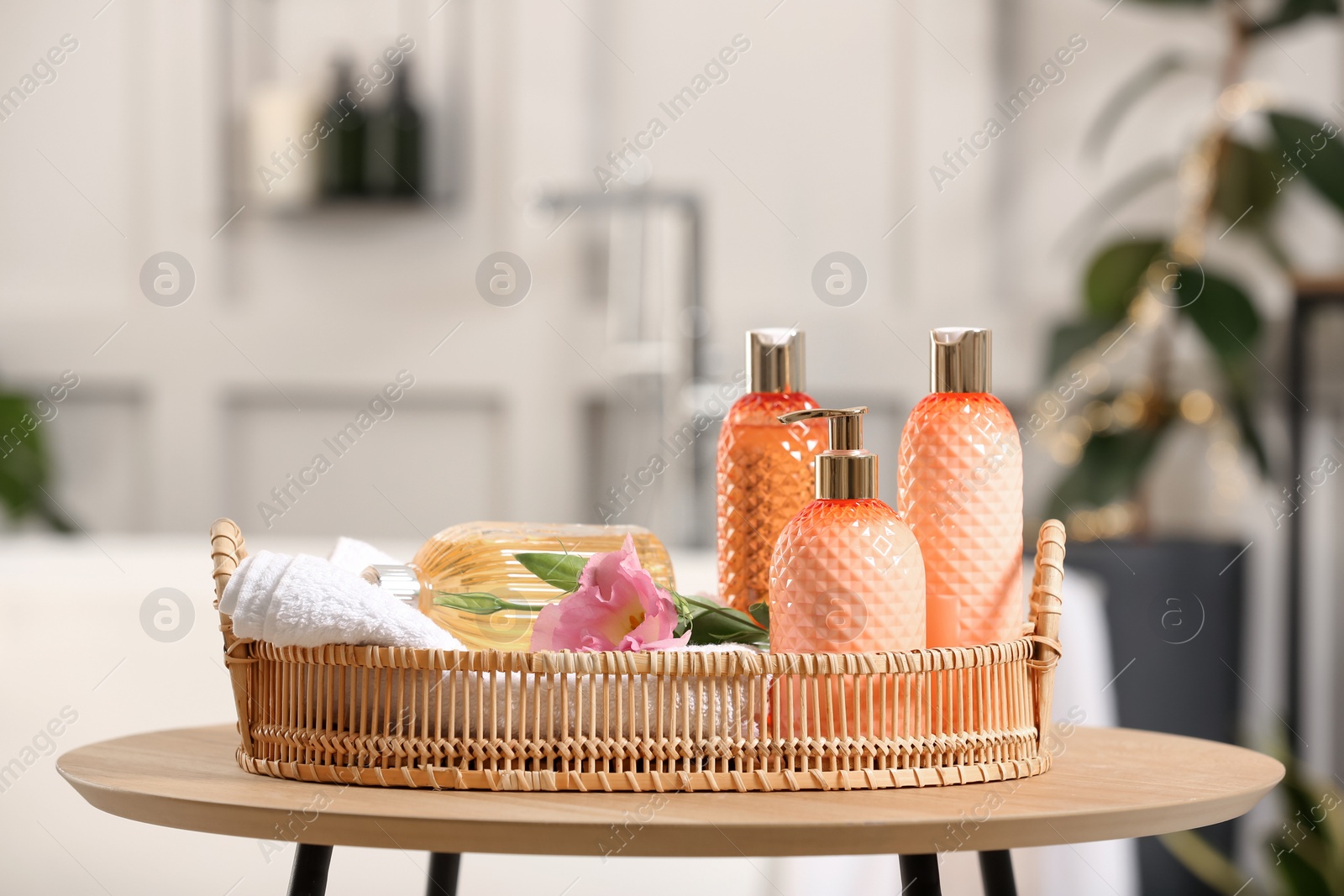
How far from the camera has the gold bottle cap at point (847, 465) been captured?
605 millimetres

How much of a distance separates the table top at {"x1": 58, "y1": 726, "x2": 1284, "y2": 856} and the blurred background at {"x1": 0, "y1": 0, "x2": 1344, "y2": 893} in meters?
1.31

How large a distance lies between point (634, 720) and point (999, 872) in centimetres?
27

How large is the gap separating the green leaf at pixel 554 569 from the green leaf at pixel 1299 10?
5.02 ft

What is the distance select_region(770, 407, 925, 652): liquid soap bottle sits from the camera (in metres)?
0.59

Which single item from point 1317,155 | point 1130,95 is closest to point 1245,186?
point 1317,155

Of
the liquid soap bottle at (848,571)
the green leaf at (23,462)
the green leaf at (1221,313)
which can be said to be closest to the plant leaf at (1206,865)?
the green leaf at (1221,313)

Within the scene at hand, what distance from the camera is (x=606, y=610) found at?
0.61 meters

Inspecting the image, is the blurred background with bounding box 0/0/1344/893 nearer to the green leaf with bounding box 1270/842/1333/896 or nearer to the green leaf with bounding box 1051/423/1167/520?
the green leaf with bounding box 1051/423/1167/520

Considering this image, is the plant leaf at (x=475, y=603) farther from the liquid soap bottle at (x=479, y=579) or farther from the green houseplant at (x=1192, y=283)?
the green houseplant at (x=1192, y=283)

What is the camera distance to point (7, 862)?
144 centimetres

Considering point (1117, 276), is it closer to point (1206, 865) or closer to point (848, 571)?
point (1206, 865)

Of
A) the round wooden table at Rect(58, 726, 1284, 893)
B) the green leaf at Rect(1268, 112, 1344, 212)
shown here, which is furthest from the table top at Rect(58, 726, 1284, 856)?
the green leaf at Rect(1268, 112, 1344, 212)

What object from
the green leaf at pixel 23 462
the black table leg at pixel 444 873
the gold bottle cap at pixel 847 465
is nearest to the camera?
the gold bottle cap at pixel 847 465

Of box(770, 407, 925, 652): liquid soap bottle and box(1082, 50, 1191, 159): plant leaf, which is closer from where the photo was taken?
box(770, 407, 925, 652): liquid soap bottle
